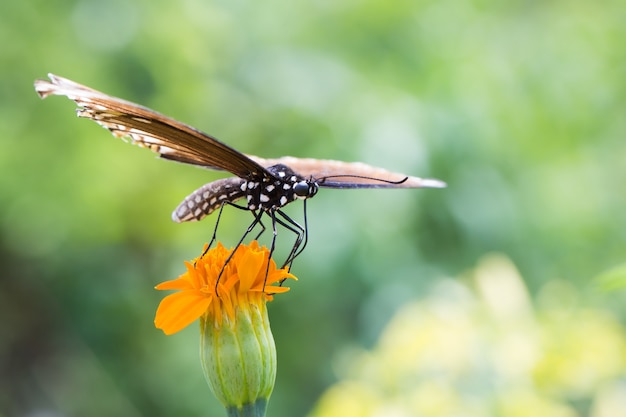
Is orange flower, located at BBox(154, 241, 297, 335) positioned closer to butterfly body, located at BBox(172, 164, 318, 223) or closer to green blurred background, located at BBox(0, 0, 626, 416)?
butterfly body, located at BBox(172, 164, 318, 223)

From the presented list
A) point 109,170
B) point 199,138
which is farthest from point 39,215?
point 199,138

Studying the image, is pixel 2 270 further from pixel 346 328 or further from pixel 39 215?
pixel 346 328

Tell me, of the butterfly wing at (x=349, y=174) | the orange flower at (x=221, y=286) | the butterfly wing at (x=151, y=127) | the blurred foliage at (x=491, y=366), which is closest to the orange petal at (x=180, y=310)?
the orange flower at (x=221, y=286)

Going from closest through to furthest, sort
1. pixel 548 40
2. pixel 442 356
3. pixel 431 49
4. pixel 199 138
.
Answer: pixel 199 138, pixel 442 356, pixel 431 49, pixel 548 40

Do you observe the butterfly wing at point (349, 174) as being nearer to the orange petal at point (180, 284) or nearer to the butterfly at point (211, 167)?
the butterfly at point (211, 167)

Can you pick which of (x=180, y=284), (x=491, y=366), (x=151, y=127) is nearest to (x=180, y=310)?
(x=180, y=284)
